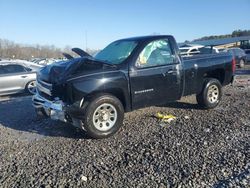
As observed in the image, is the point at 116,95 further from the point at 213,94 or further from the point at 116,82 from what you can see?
the point at 213,94

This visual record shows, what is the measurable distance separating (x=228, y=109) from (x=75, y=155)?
439 centimetres

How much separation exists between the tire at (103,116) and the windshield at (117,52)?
960 millimetres

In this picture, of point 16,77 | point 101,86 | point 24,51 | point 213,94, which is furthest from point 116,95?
point 24,51

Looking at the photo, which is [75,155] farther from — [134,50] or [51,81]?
[134,50]

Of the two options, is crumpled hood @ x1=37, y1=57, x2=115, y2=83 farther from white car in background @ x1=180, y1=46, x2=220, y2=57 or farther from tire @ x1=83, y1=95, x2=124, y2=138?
white car in background @ x1=180, y1=46, x2=220, y2=57

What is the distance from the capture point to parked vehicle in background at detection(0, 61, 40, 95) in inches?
465

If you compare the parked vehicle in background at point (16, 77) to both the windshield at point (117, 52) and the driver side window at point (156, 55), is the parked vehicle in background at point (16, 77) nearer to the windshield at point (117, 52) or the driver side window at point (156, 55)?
the windshield at point (117, 52)

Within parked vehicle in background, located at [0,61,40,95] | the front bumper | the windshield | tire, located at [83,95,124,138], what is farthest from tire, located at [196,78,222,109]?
parked vehicle in background, located at [0,61,40,95]

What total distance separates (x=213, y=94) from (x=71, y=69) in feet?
12.7

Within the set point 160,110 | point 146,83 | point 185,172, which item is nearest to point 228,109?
point 160,110

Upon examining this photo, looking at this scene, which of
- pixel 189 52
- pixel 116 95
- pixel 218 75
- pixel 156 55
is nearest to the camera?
pixel 116 95

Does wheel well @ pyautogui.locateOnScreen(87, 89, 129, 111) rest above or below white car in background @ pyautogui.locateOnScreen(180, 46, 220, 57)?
below

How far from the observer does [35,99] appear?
660 cm

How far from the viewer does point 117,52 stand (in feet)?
22.8
